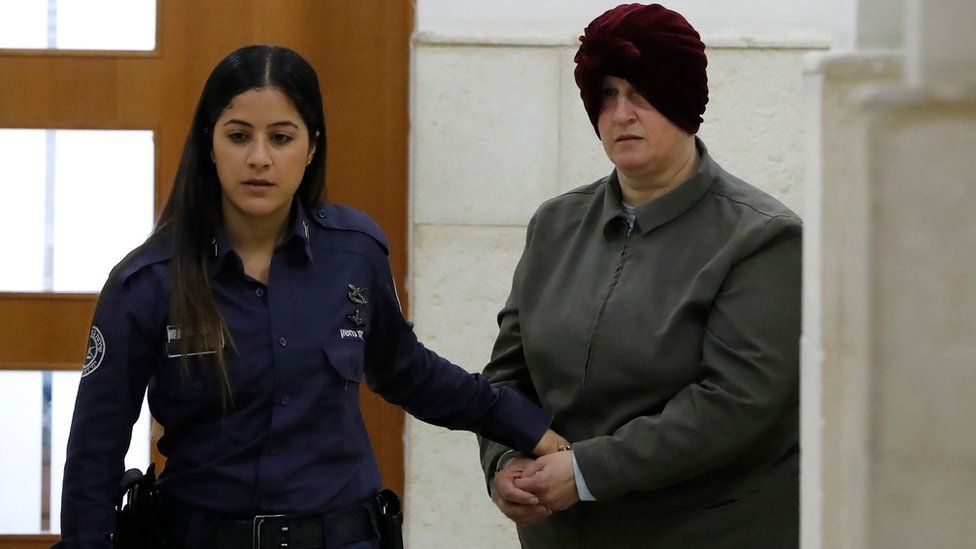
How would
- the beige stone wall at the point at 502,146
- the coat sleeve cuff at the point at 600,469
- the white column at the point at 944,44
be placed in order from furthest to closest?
the beige stone wall at the point at 502,146, the coat sleeve cuff at the point at 600,469, the white column at the point at 944,44

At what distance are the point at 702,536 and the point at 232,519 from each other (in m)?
0.74

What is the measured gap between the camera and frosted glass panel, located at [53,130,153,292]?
10.4 feet

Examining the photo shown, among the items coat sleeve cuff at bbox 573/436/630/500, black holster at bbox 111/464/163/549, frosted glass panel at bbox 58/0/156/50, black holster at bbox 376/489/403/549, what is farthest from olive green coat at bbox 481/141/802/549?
frosted glass panel at bbox 58/0/156/50

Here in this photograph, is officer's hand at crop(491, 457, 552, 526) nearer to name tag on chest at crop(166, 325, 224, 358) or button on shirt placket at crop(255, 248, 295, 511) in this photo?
button on shirt placket at crop(255, 248, 295, 511)

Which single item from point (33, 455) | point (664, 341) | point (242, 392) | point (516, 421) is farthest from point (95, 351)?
point (33, 455)

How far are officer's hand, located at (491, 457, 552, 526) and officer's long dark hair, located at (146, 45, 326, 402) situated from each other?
0.53 meters

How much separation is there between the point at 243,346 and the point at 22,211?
149 centimetres

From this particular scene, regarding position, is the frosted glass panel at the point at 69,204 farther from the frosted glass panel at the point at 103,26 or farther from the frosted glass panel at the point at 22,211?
the frosted glass panel at the point at 103,26

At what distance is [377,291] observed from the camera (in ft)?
7.04

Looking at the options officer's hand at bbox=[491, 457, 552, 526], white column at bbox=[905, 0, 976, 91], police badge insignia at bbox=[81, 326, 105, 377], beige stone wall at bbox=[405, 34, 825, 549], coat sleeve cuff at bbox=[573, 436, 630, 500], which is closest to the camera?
white column at bbox=[905, 0, 976, 91]

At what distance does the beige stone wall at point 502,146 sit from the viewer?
3.06 m

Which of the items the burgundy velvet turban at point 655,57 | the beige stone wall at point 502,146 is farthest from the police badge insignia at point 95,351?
the beige stone wall at point 502,146

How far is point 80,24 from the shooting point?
124 inches

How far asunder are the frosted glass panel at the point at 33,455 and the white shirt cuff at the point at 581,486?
4.94 feet
